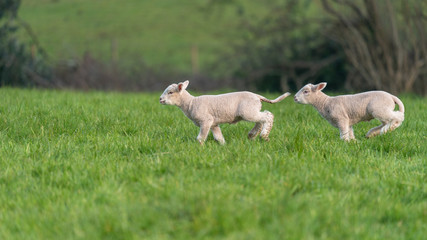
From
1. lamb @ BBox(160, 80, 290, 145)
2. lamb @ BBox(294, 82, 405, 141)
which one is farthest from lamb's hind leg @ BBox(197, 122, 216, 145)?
lamb @ BBox(294, 82, 405, 141)

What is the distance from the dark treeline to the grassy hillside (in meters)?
10.6

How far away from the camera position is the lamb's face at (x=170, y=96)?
5445mm

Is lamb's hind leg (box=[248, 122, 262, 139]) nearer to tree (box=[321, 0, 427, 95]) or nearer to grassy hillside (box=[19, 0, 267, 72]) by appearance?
tree (box=[321, 0, 427, 95])

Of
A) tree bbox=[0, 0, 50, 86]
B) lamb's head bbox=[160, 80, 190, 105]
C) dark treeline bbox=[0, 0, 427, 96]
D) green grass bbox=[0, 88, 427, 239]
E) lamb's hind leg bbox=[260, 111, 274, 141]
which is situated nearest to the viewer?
green grass bbox=[0, 88, 427, 239]

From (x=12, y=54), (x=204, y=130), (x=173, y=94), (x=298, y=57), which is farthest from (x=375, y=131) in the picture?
(x=12, y=54)

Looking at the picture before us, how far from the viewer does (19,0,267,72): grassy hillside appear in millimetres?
33375

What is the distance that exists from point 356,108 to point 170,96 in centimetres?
206

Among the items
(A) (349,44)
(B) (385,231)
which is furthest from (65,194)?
(A) (349,44)

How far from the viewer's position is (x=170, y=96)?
546 cm

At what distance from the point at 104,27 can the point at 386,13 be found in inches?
1091

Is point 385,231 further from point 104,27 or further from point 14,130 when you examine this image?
point 104,27

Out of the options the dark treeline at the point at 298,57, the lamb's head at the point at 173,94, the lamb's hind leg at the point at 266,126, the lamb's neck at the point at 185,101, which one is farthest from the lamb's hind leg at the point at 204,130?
the dark treeline at the point at 298,57

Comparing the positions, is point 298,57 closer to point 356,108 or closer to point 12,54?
point 12,54

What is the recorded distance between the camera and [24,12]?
135 ft
